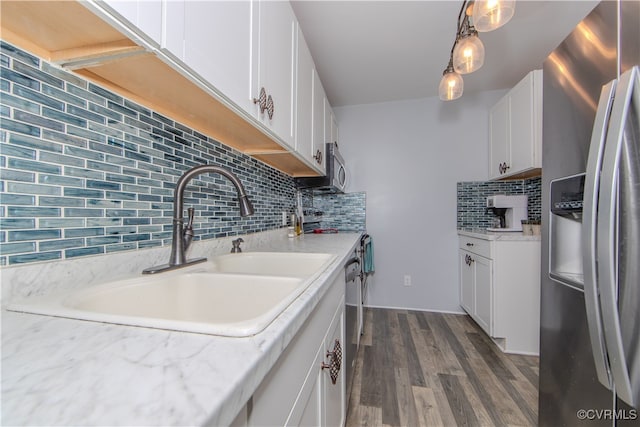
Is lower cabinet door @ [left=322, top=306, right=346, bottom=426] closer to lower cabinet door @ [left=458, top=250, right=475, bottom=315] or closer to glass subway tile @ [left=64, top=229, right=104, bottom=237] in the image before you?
glass subway tile @ [left=64, top=229, right=104, bottom=237]

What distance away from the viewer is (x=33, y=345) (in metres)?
0.35

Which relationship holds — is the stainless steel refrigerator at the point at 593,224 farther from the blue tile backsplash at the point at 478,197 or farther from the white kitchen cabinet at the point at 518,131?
the blue tile backsplash at the point at 478,197

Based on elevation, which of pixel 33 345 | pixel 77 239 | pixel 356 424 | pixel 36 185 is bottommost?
pixel 356 424

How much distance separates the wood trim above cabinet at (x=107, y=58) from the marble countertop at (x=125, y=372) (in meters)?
0.56

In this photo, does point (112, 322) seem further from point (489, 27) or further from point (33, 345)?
point (489, 27)

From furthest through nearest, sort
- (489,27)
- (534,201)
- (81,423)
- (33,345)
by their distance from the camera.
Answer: (534,201) < (489,27) < (33,345) < (81,423)

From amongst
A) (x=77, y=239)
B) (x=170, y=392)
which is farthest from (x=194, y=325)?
(x=77, y=239)

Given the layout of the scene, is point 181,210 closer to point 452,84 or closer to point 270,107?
point 270,107

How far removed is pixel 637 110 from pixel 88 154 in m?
1.40

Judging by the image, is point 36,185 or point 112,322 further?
point 36,185

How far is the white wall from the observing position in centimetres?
267

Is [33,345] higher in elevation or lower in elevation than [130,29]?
lower

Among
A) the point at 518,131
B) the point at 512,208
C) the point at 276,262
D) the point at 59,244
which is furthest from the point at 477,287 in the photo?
the point at 59,244

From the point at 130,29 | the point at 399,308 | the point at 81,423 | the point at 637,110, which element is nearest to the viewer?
the point at 81,423
